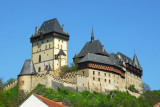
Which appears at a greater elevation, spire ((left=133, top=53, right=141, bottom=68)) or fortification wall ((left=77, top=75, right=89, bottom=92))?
spire ((left=133, top=53, right=141, bottom=68))

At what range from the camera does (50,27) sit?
86.9 metres

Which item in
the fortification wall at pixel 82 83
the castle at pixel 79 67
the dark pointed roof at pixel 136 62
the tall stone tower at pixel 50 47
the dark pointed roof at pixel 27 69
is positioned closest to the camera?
the castle at pixel 79 67

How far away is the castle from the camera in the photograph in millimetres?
69875

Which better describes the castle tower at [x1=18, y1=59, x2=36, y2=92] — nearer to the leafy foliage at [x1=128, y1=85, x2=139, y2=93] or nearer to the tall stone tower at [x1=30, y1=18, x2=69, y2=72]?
the tall stone tower at [x1=30, y1=18, x2=69, y2=72]

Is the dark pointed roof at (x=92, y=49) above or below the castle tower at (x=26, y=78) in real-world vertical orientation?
above

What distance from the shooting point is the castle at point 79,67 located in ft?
229

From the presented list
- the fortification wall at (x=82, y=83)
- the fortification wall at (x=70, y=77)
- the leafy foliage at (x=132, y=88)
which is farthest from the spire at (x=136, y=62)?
the fortification wall at (x=70, y=77)

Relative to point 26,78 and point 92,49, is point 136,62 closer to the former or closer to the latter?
point 92,49

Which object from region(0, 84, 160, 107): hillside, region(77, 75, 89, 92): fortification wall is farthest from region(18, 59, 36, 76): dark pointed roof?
region(77, 75, 89, 92): fortification wall

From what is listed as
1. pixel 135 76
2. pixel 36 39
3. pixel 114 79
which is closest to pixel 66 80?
pixel 114 79

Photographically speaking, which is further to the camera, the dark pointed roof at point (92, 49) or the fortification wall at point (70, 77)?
the dark pointed roof at point (92, 49)

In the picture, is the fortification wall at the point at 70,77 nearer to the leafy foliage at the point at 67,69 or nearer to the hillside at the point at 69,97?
Answer: the hillside at the point at 69,97

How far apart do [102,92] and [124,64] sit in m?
15.2

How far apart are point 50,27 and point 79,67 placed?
1526 cm
